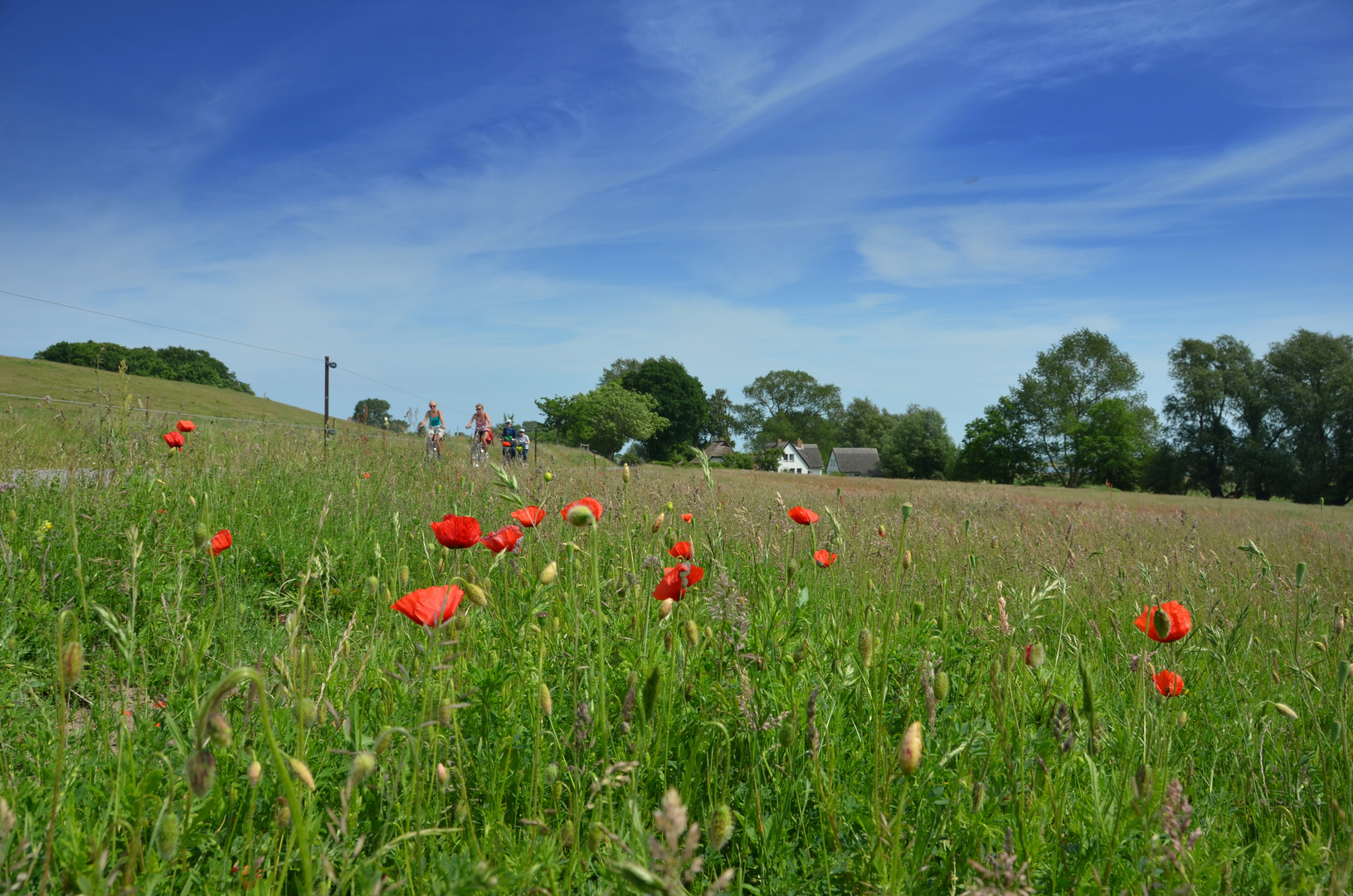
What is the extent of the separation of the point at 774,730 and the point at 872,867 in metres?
0.37

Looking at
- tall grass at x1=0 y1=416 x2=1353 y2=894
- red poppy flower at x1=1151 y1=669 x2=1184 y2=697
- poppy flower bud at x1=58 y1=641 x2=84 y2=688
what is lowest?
tall grass at x1=0 y1=416 x2=1353 y2=894

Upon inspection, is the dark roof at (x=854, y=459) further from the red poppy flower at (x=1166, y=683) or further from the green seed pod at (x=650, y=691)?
the green seed pod at (x=650, y=691)

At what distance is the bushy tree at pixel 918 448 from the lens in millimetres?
67188

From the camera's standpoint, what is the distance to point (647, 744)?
4.77ft

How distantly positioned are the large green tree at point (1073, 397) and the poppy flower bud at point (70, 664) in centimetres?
5680

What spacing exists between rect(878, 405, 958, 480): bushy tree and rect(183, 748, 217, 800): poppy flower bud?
228ft

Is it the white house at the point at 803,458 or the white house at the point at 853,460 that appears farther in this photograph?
the white house at the point at 803,458

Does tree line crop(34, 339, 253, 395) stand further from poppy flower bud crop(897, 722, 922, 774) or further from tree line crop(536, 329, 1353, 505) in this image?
poppy flower bud crop(897, 722, 922, 774)

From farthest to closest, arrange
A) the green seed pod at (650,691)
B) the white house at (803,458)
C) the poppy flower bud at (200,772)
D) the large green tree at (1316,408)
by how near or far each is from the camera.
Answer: the white house at (803,458), the large green tree at (1316,408), the green seed pod at (650,691), the poppy flower bud at (200,772)

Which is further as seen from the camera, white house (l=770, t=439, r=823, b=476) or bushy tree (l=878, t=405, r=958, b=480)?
white house (l=770, t=439, r=823, b=476)

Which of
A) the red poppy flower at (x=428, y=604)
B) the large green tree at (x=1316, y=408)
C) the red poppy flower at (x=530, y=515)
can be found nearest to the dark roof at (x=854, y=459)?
the large green tree at (x=1316, y=408)

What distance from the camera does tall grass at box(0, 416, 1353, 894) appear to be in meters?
1.17

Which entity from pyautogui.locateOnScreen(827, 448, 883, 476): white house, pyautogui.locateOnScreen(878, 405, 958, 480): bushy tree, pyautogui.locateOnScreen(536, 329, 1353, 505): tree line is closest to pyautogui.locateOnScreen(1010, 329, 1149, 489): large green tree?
pyautogui.locateOnScreen(536, 329, 1353, 505): tree line

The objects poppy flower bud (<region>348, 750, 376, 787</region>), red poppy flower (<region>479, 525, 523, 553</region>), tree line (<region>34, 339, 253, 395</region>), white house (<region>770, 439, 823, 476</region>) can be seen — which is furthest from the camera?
white house (<region>770, 439, 823, 476</region>)
